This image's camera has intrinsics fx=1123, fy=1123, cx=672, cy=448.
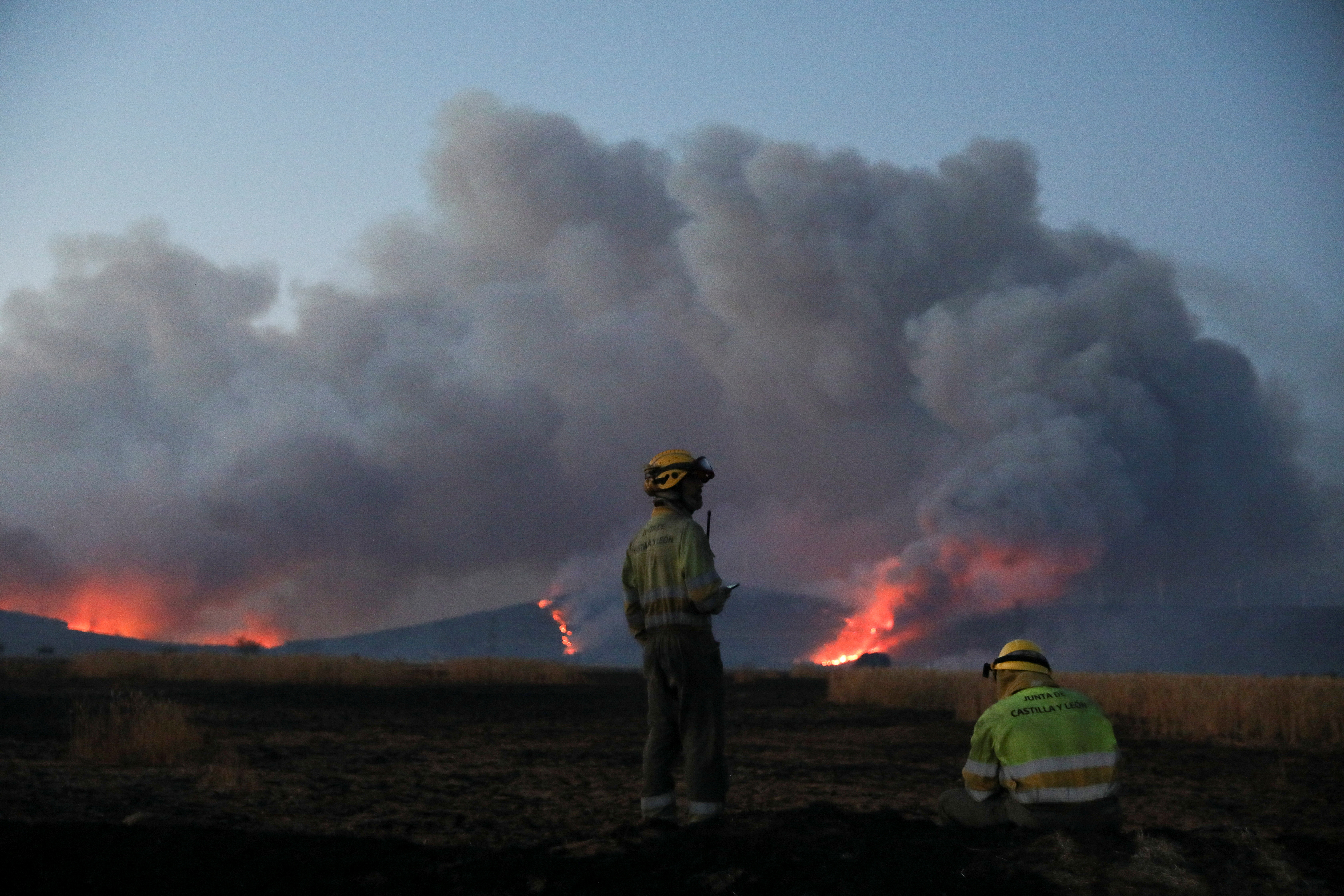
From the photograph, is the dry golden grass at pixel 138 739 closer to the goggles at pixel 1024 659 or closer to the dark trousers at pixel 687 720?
the dark trousers at pixel 687 720

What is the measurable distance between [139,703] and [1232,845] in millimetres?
12692

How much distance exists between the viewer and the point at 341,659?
117ft

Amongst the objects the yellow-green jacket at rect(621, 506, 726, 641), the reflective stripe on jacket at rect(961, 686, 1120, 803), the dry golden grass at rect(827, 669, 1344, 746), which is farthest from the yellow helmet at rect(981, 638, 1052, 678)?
the dry golden grass at rect(827, 669, 1344, 746)

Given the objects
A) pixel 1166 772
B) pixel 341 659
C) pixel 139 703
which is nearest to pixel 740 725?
pixel 1166 772

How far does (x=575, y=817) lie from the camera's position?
912 centimetres

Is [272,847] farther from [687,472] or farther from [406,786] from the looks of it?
[406,786]

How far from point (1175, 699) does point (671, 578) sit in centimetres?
1626

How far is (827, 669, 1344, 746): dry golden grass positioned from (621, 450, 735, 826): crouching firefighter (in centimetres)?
1370

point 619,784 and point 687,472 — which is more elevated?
point 687,472

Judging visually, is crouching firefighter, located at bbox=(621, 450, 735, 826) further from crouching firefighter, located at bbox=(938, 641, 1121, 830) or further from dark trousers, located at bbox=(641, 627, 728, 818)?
crouching firefighter, located at bbox=(938, 641, 1121, 830)

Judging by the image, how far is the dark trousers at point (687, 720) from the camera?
21.9ft

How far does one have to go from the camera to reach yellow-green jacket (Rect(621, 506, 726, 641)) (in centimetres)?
668

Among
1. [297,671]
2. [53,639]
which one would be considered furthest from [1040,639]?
[53,639]

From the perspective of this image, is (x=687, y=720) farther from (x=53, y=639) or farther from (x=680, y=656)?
(x=53, y=639)
